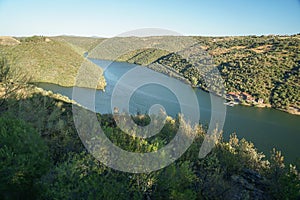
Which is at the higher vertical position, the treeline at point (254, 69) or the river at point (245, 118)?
the treeline at point (254, 69)

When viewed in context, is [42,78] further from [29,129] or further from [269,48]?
[269,48]

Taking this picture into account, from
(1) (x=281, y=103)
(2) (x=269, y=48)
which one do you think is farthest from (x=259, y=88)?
(2) (x=269, y=48)

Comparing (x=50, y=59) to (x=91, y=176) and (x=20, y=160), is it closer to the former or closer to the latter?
(x=20, y=160)

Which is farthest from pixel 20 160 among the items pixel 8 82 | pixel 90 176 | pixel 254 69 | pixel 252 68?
pixel 252 68

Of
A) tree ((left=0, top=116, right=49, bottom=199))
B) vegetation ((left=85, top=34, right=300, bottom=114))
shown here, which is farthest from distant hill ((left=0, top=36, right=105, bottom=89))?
tree ((left=0, top=116, right=49, bottom=199))

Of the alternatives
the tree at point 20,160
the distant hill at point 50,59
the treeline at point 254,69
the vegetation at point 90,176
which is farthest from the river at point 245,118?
the tree at point 20,160

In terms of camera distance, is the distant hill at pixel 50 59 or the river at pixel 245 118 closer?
the river at pixel 245 118

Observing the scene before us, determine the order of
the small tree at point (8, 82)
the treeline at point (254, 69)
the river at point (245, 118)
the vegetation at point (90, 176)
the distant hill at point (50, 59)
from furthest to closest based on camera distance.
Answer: the distant hill at point (50, 59) → the treeline at point (254, 69) → the river at point (245, 118) → the small tree at point (8, 82) → the vegetation at point (90, 176)

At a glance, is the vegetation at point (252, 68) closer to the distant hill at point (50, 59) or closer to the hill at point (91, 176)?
the distant hill at point (50, 59)

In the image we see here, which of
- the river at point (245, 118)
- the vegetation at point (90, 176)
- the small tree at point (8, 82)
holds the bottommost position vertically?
the river at point (245, 118)
